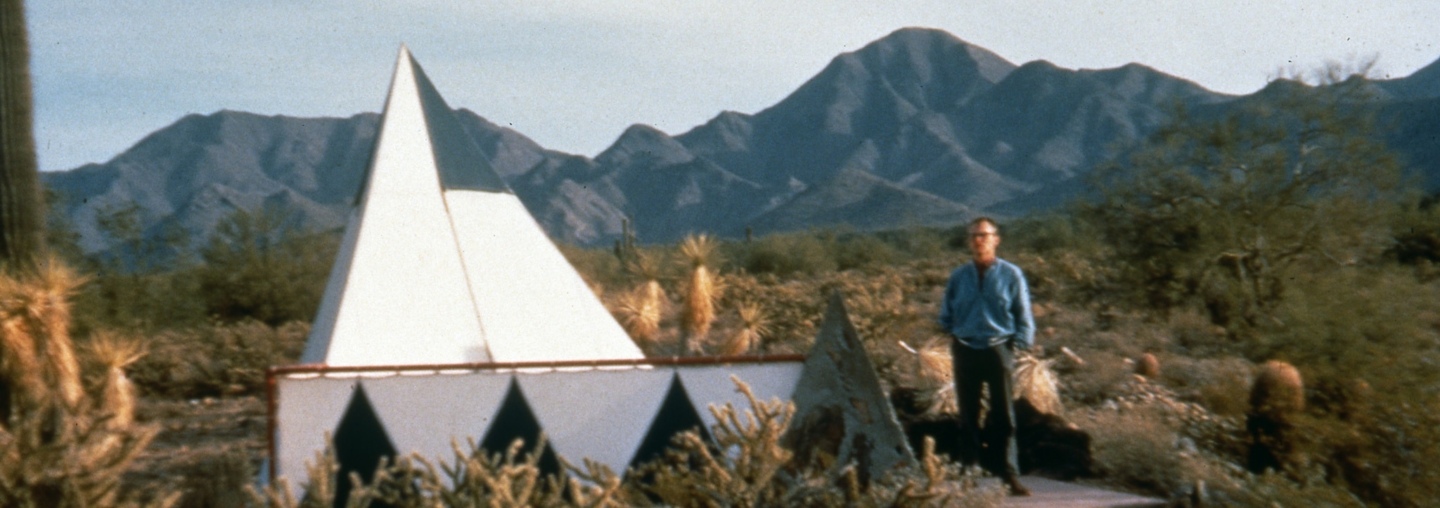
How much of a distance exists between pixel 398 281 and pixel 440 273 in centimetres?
28

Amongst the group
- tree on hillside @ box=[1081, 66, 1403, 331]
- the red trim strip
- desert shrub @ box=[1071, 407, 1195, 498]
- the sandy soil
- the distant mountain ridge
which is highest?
the distant mountain ridge

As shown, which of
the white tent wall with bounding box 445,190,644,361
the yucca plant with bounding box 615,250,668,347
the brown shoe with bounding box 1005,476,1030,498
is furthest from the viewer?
the yucca plant with bounding box 615,250,668,347

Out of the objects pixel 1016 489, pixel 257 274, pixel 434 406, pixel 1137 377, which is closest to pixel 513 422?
pixel 434 406

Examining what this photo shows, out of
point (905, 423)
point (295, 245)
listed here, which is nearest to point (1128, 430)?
point (905, 423)

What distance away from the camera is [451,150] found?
8.38 meters

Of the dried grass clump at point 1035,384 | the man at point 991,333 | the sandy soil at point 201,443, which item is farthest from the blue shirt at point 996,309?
the sandy soil at point 201,443

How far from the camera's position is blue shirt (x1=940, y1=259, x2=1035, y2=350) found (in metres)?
5.97

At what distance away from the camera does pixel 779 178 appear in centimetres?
12938

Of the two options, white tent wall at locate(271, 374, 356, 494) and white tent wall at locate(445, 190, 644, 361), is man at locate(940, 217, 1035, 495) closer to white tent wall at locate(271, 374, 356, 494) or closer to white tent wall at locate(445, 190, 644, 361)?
white tent wall at locate(445, 190, 644, 361)

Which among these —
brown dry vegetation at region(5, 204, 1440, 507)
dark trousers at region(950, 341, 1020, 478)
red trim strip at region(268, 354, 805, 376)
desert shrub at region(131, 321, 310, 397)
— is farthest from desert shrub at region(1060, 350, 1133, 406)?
desert shrub at region(131, 321, 310, 397)

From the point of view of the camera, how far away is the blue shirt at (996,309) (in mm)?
5973

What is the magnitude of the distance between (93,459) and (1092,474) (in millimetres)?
5103

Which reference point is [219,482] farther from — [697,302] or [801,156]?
[801,156]

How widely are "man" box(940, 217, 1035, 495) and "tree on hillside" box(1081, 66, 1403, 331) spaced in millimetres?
9124
